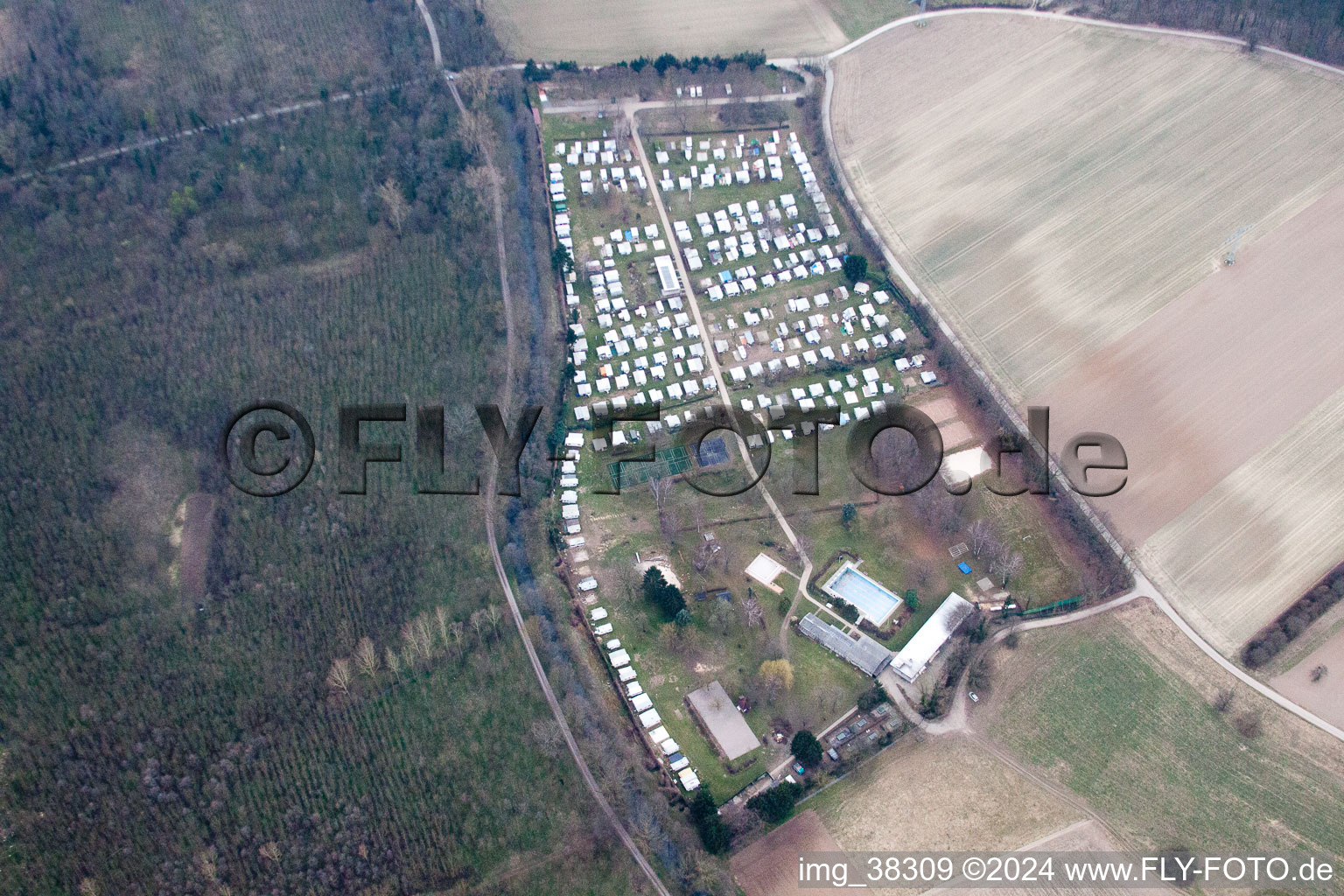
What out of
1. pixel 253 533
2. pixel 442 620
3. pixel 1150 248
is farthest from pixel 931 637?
pixel 253 533

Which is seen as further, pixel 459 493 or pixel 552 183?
pixel 552 183

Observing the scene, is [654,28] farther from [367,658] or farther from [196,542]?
[367,658]

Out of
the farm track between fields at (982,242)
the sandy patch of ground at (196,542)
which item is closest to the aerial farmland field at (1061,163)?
the farm track between fields at (982,242)

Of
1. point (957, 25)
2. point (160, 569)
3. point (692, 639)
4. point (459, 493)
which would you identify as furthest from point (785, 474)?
point (957, 25)

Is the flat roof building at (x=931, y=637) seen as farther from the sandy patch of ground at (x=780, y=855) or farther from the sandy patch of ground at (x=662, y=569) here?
the sandy patch of ground at (x=662, y=569)

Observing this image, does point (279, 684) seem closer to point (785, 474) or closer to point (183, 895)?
point (183, 895)

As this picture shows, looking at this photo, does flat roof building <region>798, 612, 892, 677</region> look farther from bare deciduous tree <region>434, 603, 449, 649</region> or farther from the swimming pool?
bare deciduous tree <region>434, 603, 449, 649</region>
